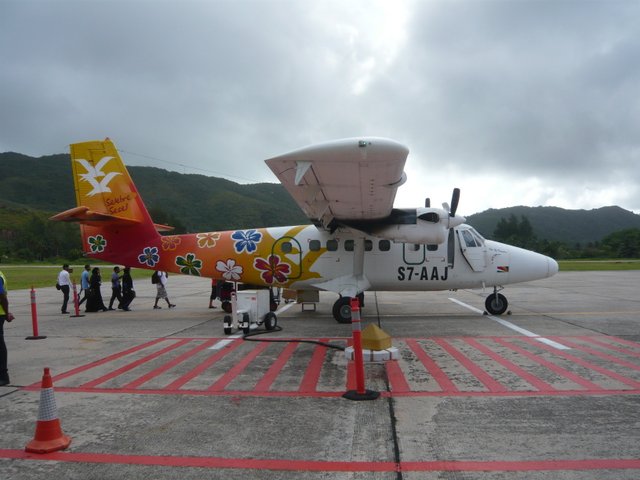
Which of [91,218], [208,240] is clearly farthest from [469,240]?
[91,218]

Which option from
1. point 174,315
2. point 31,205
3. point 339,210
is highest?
point 31,205

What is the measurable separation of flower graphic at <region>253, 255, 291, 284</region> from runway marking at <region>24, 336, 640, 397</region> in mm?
4129

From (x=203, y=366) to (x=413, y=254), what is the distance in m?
7.34

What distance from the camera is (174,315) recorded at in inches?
571

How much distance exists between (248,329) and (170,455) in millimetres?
6022

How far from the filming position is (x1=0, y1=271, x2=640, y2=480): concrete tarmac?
12.6ft

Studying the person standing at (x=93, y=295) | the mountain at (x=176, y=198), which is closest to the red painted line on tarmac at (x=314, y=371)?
the person standing at (x=93, y=295)

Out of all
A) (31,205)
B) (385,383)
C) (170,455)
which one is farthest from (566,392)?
(31,205)

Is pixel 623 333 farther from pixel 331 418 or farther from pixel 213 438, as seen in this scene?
pixel 213 438

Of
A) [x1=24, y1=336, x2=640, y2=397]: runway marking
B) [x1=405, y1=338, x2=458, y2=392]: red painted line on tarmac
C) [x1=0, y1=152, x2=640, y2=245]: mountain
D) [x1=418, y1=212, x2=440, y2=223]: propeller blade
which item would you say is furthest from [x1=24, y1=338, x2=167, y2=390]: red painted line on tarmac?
[x1=0, y1=152, x2=640, y2=245]: mountain

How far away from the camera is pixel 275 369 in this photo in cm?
704

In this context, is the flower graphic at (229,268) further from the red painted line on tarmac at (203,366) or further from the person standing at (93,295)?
the person standing at (93,295)

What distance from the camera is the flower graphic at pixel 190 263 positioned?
13.3 meters

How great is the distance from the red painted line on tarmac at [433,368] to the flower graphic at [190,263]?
277 inches
